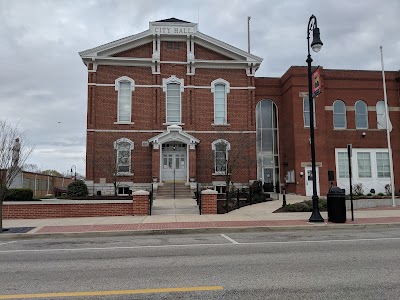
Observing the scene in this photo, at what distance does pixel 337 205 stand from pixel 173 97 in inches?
753

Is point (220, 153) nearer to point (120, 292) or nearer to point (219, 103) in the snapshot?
point (219, 103)

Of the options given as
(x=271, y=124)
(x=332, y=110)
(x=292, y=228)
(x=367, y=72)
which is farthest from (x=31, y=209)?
(x=367, y=72)

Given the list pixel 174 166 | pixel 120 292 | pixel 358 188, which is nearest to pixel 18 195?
pixel 174 166

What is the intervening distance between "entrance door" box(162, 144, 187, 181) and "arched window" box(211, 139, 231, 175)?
251 centimetres

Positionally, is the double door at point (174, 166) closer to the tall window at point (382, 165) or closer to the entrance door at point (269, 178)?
the entrance door at point (269, 178)

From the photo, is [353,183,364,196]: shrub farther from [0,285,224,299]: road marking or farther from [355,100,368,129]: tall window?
[0,285,224,299]: road marking

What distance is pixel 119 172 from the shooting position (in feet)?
95.1

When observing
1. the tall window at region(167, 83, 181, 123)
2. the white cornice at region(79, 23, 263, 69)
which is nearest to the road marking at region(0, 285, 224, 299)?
the tall window at region(167, 83, 181, 123)

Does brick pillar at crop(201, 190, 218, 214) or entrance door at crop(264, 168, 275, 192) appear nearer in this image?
brick pillar at crop(201, 190, 218, 214)

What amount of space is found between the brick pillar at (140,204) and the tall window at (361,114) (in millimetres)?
21520

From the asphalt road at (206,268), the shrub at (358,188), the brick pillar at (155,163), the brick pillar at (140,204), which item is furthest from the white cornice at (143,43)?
the asphalt road at (206,268)

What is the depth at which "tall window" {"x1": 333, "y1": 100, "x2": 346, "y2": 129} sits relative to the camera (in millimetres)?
31150

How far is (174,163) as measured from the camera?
29.4 m

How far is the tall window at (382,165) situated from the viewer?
101 feet
